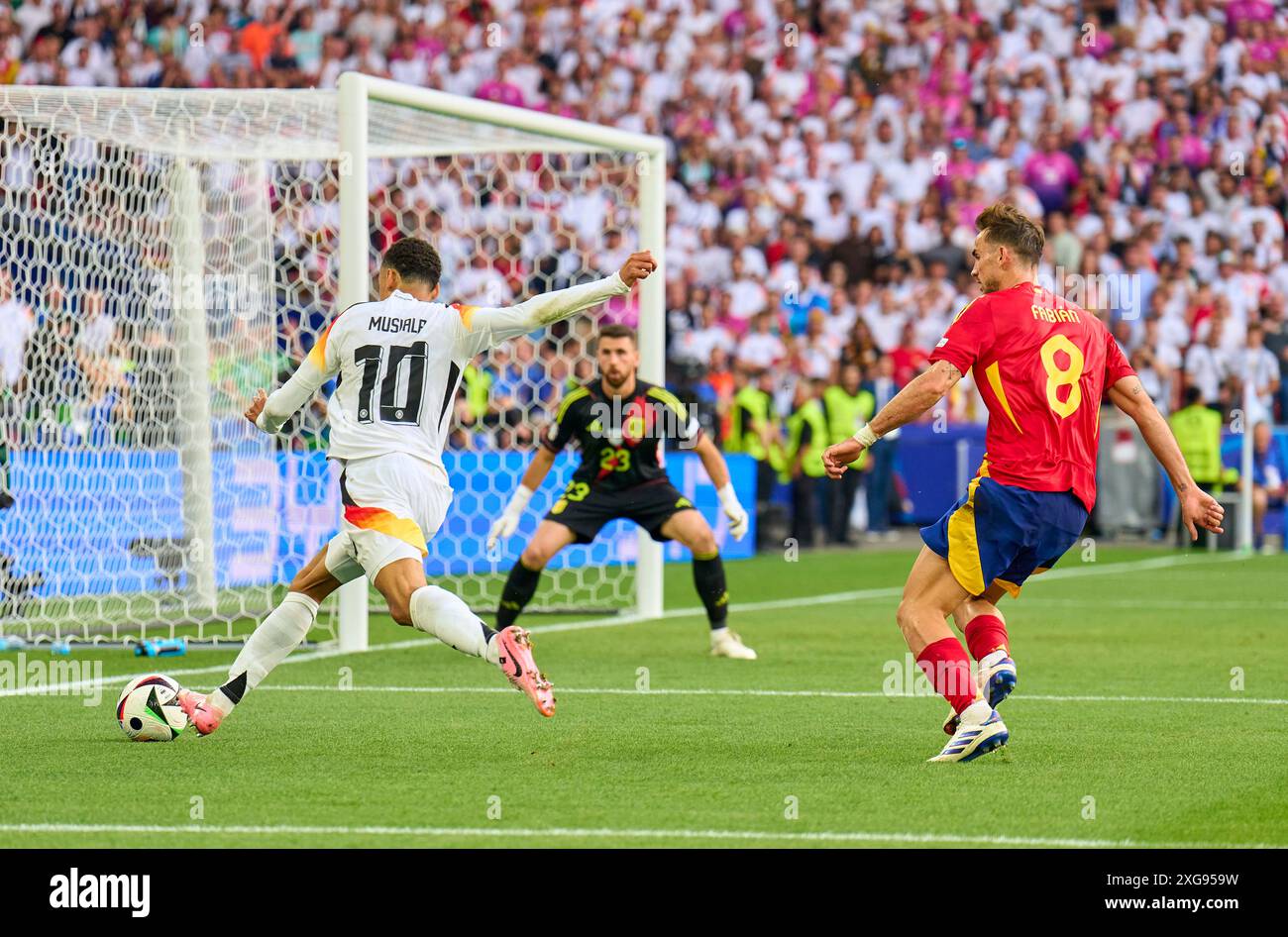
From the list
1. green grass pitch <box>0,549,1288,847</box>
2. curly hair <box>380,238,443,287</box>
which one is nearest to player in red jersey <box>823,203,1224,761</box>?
green grass pitch <box>0,549,1288,847</box>

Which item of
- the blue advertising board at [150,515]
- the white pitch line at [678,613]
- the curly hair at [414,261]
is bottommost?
the white pitch line at [678,613]

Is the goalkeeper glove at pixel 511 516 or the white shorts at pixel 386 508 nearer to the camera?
the white shorts at pixel 386 508

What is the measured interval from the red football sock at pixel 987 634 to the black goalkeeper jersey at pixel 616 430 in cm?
422

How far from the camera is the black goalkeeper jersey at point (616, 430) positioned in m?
11.5

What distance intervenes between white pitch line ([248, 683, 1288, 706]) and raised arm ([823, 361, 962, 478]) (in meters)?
2.79

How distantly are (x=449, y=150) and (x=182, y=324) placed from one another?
7.03 feet

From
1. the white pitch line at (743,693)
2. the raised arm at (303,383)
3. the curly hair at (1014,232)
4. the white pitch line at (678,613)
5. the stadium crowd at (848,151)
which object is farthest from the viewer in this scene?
the stadium crowd at (848,151)

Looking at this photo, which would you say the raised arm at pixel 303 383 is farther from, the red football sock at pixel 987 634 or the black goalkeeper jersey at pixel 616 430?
the black goalkeeper jersey at pixel 616 430

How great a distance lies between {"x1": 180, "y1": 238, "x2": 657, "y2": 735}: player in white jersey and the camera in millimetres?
7387

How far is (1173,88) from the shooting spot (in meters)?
24.5

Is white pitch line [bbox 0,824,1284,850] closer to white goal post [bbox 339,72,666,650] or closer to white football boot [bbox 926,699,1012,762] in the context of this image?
white football boot [bbox 926,699,1012,762]

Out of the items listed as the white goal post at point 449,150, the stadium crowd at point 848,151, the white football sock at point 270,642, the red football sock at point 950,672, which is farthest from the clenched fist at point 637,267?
the stadium crowd at point 848,151

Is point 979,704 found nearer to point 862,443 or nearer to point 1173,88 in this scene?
point 862,443

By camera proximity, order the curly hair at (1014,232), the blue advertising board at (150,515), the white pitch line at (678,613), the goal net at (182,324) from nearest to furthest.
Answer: the curly hair at (1014,232) → the white pitch line at (678,613) → the goal net at (182,324) → the blue advertising board at (150,515)
